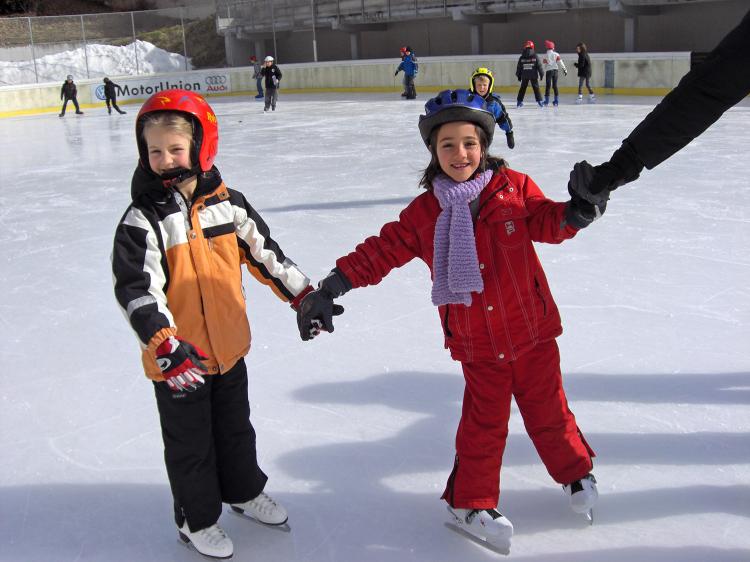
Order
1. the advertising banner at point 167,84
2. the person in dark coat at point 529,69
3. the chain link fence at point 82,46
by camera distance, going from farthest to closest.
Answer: the chain link fence at point 82,46 → the advertising banner at point 167,84 → the person in dark coat at point 529,69

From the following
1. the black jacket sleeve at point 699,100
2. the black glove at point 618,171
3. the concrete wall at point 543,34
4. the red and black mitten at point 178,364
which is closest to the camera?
the black jacket sleeve at point 699,100

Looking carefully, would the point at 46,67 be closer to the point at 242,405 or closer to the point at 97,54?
the point at 97,54

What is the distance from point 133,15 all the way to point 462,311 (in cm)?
2523

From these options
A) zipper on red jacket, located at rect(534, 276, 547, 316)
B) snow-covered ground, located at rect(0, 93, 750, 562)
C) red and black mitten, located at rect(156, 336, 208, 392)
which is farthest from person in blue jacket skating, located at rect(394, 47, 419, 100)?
red and black mitten, located at rect(156, 336, 208, 392)

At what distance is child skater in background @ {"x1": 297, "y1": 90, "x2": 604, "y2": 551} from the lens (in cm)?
199

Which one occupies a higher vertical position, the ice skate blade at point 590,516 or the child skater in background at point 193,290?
the child skater in background at point 193,290

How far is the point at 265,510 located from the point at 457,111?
119 centimetres

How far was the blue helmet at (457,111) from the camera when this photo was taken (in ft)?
6.45

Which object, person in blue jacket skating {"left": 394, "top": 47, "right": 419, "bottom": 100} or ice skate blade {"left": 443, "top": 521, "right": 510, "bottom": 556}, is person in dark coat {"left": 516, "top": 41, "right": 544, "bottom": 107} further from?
ice skate blade {"left": 443, "top": 521, "right": 510, "bottom": 556}

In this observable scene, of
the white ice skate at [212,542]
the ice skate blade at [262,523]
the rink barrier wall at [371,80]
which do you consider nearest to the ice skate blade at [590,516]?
the ice skate blade at [262,523]

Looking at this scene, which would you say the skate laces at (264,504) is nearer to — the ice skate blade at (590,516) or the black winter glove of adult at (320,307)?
the black winter glove of adult at (320,307)

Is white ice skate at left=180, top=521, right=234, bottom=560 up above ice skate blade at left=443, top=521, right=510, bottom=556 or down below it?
above

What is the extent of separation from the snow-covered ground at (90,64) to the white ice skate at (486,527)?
2335 cm

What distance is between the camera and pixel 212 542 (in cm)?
208
